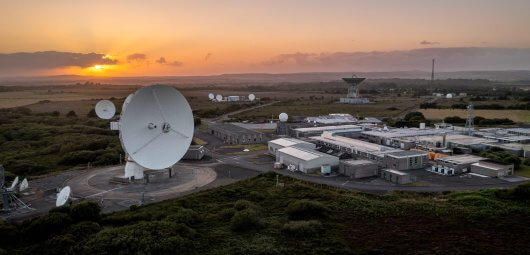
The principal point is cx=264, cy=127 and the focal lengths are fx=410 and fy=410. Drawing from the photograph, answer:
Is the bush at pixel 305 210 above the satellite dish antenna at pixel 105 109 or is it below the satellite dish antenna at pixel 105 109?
below

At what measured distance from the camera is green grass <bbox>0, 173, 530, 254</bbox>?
2555cm

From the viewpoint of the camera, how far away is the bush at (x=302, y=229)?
28084 millimetres

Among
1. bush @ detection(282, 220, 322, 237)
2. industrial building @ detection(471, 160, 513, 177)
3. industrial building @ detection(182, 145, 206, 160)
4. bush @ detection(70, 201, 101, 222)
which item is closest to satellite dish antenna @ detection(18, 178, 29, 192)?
bush @ detection(70, 201, 101, 222)

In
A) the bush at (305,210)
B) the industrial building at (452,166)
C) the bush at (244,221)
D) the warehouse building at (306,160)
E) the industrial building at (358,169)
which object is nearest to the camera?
the bush at (244,221)

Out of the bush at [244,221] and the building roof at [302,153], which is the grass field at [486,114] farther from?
the bush at [244,221]

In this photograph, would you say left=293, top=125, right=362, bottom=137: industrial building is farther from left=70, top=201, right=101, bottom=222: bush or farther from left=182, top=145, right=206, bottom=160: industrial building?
left=70, top=201, right=101, bottom=222: bush

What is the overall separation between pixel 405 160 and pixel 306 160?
11.7 metres

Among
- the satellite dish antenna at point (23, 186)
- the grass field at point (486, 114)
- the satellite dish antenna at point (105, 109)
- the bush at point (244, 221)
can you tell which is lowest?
the satellite dish antenna at point (23, 186)

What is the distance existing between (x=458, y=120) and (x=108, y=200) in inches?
3103

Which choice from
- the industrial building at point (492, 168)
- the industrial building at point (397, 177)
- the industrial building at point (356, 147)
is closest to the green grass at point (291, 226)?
the industrial building at point (397, 177)

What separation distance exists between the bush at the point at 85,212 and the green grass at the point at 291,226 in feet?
0.23

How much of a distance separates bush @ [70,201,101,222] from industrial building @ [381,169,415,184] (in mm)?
28894

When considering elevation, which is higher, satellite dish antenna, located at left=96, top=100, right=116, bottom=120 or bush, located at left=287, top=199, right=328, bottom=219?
satellite dish antenna, located at left=96, top=100, right=116, bottom=120

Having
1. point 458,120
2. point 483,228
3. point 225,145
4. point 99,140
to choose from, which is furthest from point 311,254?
point 458,120
